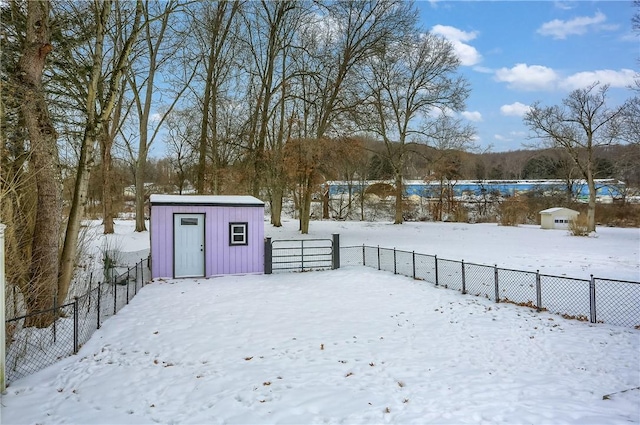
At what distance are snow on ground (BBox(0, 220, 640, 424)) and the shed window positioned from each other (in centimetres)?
263

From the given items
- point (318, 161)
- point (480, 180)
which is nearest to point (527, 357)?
point (318, 161)

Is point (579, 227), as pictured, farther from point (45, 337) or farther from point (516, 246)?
point (45, 337)

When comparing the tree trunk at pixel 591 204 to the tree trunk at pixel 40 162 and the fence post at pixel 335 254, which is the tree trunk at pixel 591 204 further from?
the tree trunk at pixel 40 162

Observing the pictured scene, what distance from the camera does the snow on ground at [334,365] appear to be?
13.9 feet

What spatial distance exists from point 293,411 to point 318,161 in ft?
59.7

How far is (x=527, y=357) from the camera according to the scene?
236 inches

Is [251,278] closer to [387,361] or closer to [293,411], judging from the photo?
[387,361]

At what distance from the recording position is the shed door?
12.1 m

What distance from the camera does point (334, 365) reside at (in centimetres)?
559

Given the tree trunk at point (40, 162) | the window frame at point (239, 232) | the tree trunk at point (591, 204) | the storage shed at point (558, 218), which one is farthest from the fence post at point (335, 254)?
the storage shed at point (558, 218)

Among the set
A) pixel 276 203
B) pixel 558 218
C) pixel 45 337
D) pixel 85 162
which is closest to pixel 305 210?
pixel 276 203

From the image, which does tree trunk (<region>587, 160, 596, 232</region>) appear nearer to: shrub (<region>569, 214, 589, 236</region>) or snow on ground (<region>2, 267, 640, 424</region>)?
shrub (<region>569, 214, 589, 236</region>)

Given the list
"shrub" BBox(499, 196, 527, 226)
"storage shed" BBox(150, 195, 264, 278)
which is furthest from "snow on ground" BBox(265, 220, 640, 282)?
"storage shed" BBox(150, 195, 264, 278)

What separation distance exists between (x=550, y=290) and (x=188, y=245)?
1064cm
